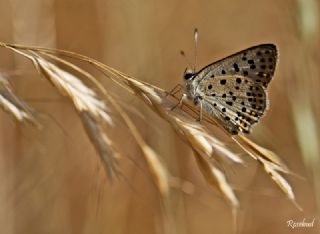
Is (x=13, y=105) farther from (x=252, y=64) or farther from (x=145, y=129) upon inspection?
(x=145, y=129)

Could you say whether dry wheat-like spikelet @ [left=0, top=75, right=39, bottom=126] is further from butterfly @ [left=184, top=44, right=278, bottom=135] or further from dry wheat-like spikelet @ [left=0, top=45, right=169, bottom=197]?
butterfly @ [left=184, top=44, right=278, bottom=135]

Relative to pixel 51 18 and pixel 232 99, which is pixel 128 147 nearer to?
pixel 51 18

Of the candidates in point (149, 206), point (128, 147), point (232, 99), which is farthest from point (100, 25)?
point (232, 99)

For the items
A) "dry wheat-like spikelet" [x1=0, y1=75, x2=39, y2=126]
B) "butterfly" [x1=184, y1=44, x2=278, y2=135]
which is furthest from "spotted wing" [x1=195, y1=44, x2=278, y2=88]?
"dry wheat-like spikelet" [x1=0, y1=75, x2=39, y2=126]

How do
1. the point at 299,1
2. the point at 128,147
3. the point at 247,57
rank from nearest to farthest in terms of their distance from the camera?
the point at 299,1 → the point at 247,57 → the point at 128,147

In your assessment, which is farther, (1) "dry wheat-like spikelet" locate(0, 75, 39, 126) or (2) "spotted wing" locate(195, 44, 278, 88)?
(2) "spotted wing" locate(195, 44, 278, 88)

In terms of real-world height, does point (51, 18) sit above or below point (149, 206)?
above
